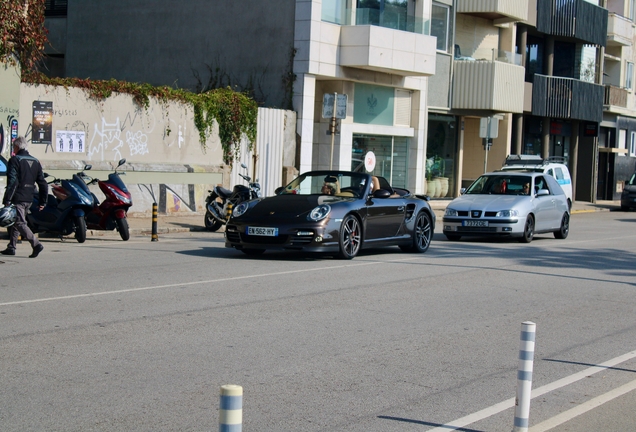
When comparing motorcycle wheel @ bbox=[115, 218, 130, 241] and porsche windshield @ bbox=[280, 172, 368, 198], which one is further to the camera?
motorcycle wheel @ bbox=[115, 218, 130, 241]

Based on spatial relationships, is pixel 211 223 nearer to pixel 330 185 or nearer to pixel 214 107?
pixel 214 107

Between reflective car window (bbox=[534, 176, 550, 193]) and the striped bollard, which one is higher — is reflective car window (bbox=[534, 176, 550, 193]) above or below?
above

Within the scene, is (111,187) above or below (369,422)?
above

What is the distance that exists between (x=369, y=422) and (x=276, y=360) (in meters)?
1.69

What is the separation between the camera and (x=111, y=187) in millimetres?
16156

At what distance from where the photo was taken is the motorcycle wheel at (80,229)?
15.9 metres

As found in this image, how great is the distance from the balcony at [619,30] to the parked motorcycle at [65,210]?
36.7 meters

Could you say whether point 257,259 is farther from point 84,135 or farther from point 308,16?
point 308,16

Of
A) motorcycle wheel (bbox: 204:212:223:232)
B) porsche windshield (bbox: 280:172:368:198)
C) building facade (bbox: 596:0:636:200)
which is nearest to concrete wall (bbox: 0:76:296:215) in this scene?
motorcycle wheel (bbox: 204:212:223:232)

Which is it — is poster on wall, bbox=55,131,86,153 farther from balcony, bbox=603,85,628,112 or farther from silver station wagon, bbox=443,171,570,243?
balcony, bbox=603,85,628,112

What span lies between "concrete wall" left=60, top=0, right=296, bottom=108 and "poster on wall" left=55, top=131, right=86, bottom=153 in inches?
311

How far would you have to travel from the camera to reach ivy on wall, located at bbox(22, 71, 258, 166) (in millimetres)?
21547

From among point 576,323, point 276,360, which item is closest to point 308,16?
point 576,323

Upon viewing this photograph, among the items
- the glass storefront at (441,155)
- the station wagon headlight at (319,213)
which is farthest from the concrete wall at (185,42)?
the station wagon headlight at (319,213)
